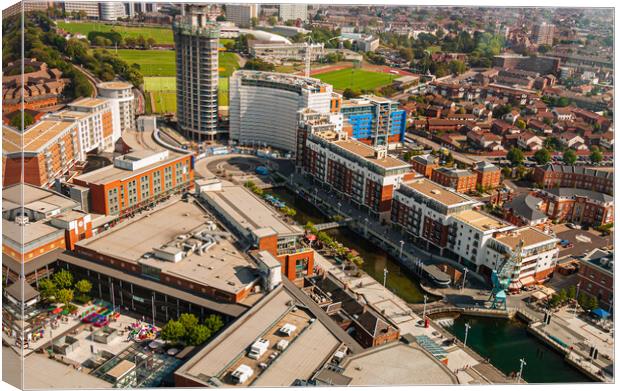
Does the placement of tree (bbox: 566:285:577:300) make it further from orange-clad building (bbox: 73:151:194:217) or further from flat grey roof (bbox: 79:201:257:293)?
orange-clad building (bbox: 73:151:194:217)

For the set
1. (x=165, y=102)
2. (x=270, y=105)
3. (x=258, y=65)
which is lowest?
(x=165, y=102)

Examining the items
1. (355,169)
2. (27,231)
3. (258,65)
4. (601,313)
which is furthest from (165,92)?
(601,313)

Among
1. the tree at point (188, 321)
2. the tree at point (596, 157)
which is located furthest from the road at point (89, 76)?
the tree at point (596, 157)

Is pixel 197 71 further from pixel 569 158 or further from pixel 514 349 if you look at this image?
pixel 514 349

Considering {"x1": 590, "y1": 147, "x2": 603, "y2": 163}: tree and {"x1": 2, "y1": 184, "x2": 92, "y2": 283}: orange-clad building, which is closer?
{"x1": 2, "y1": 184, "x2": 92, "y2": 283}: orange-clad building

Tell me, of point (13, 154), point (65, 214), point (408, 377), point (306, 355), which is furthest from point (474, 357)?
point (13, 154)

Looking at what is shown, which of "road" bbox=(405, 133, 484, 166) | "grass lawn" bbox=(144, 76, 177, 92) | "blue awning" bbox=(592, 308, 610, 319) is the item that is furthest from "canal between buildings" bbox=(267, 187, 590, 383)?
"grass lawn" bbox=(144, 76, 177, 92)

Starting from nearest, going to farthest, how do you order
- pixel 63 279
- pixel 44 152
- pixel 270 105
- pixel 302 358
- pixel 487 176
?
pixel 302 358 → pixel 63 279 → pixel 44 152 → pixel 487 176 → pixel 270 105
